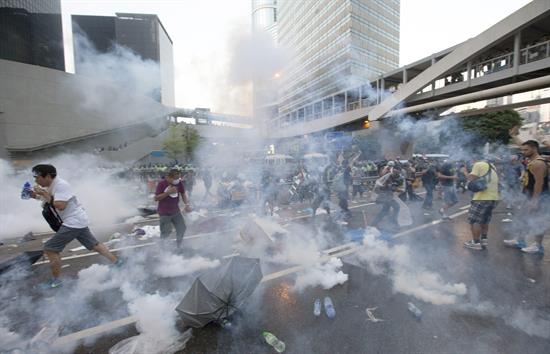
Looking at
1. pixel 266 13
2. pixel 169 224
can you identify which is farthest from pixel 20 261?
pixel 266 13

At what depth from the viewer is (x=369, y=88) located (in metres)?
22.5

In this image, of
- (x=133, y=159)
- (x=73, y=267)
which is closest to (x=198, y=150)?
(x=133, y=159)

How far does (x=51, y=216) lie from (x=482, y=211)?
568cm

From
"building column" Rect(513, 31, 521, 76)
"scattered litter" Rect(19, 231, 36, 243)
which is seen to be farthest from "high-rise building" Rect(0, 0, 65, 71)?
"building column" Rect(513, 31, 521, 76)

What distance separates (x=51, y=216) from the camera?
2877 mm

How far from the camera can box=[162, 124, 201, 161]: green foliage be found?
30281 mm

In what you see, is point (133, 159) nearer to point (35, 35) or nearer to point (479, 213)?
point (35, 35)

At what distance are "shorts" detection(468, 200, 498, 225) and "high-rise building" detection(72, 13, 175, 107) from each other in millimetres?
11019

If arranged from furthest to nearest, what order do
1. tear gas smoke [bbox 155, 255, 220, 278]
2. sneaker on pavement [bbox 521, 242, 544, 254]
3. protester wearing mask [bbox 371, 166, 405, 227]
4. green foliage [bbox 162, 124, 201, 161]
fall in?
green foliage [bbox 162, 124, 201, 161] < protester wearing mask [bbox 371, 166, 405, 227] < sneaker on pavement [bbox 521, 242, 544, 254] < tear gas smoke [bbox 155, 255, 220, 278]

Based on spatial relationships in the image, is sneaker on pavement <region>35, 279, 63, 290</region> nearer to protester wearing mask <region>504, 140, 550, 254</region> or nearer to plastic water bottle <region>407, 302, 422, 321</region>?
plastic water bottle <region>407, 302, 422, 321</region>

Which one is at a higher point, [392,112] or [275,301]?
[392,112]

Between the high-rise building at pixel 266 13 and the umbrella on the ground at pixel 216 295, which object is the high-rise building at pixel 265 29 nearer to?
the high-rise building at pixel 266 13

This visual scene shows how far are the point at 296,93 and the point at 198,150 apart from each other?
18.5 meters

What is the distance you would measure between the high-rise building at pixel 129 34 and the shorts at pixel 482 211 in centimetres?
1102
